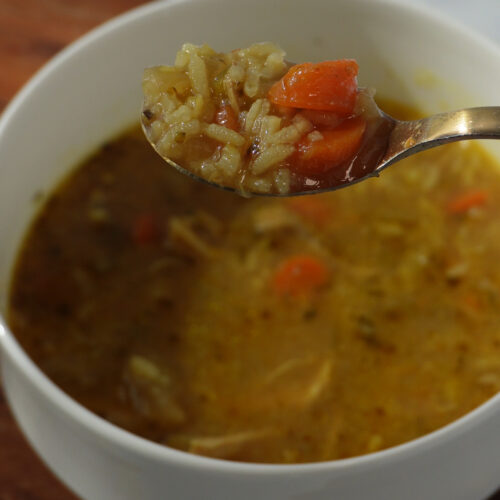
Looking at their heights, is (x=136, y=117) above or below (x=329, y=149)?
below

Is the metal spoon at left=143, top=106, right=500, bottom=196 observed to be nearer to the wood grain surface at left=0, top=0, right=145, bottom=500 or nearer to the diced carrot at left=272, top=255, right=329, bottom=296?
the diced carrot at left=272, top=255, right=329, bottom=296

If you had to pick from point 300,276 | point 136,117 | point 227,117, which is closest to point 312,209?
point 300,276

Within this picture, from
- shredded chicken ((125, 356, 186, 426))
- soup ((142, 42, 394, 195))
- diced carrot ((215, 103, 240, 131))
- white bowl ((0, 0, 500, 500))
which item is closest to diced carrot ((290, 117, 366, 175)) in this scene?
soup ((142, 42, 394, 195))

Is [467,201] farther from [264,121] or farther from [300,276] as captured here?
[264,121]

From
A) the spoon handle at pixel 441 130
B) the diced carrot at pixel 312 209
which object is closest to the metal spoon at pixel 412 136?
the spoon handle at pixel 441 130

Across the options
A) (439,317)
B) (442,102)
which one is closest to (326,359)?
(439,317)

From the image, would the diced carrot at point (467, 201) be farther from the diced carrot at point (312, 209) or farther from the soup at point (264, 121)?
the soup at point (264, 121)
